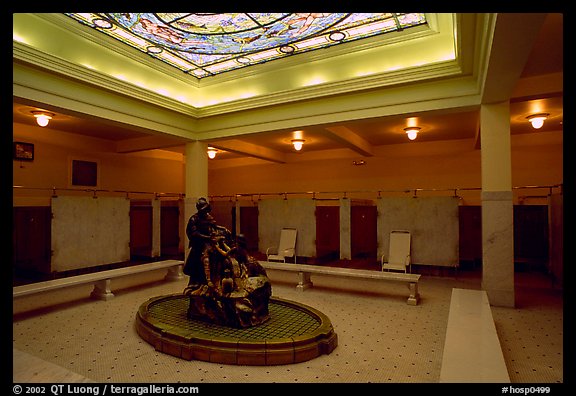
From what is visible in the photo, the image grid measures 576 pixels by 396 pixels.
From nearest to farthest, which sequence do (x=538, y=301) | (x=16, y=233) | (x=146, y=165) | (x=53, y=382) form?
(x=53, y=382), (x=538, y=301), (x=16, y=233), (x=146, y=165)

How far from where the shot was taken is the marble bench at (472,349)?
246 centimetres

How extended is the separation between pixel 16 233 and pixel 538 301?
430 inches

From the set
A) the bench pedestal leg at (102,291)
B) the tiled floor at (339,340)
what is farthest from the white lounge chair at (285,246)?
the bench pedestal leg at (102,291)

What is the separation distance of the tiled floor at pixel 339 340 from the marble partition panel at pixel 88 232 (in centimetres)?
131

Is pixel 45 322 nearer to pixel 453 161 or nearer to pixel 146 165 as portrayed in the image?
pixel 146 165

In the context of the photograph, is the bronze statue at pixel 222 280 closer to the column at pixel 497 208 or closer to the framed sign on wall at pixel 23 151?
the column at pixel 497 208

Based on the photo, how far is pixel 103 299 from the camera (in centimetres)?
601

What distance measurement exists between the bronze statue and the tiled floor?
0.78 meters

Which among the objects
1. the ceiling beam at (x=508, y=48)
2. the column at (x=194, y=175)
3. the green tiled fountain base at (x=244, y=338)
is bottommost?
the green tiled fountain base at (x=244, y=338)

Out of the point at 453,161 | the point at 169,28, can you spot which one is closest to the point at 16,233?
the point at 169,28

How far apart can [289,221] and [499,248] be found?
5372 mm

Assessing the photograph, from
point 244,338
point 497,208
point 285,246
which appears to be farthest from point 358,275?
point 285,246

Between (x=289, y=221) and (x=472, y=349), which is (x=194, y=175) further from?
(x=472, y=349)

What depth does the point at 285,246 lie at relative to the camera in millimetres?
9406
